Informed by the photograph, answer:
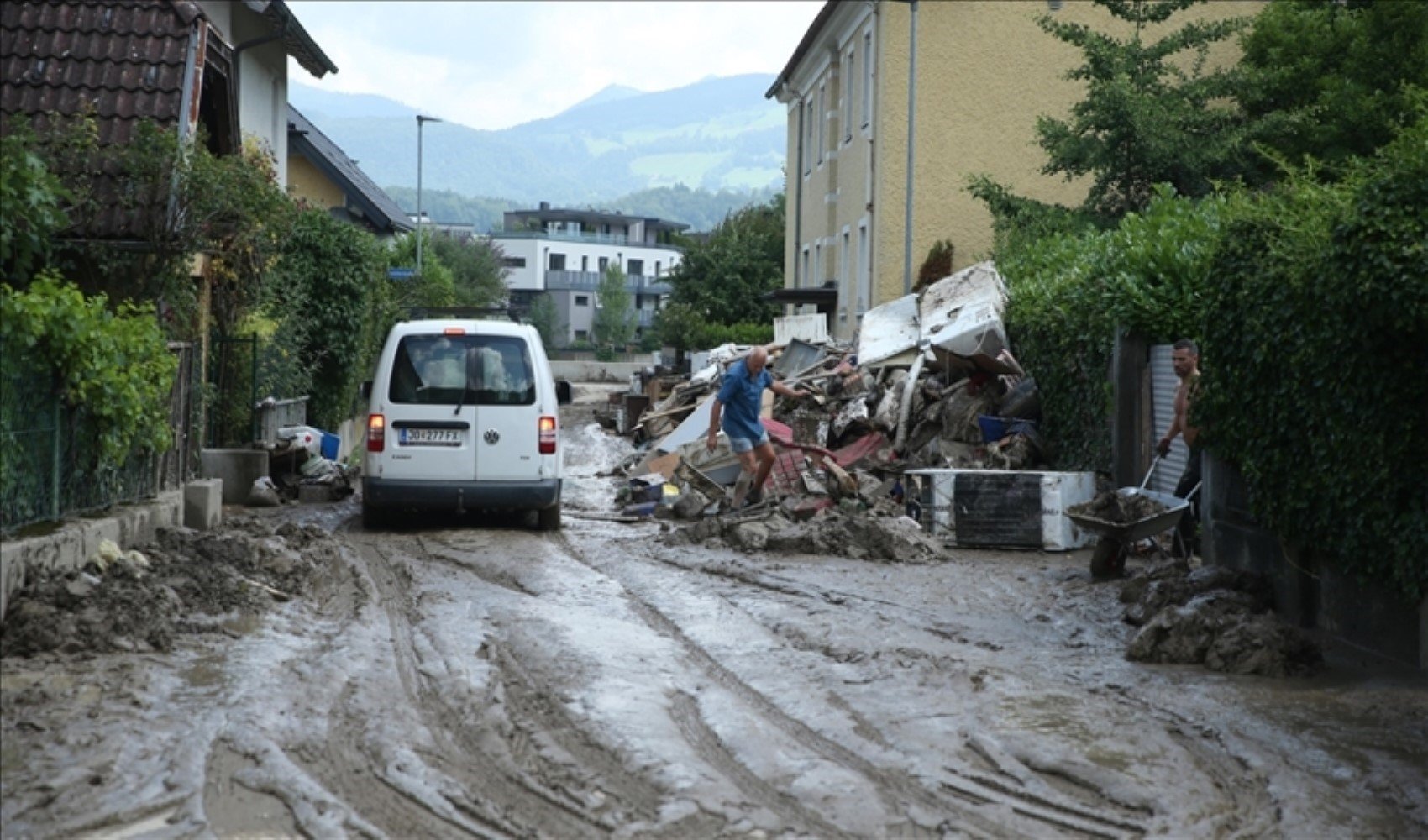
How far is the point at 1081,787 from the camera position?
6789 millimetres

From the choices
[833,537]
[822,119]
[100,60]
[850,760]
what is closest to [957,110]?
[822,119]

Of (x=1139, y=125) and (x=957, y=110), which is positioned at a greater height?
(x=957, y=110)

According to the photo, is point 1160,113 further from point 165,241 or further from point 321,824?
point 321,824

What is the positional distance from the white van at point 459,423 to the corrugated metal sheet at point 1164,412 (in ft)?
18.5

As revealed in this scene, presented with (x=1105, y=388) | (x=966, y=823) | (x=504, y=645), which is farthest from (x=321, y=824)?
(x=1105, y=388)

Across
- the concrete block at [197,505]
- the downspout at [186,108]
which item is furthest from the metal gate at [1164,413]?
the downspout at [186,108]

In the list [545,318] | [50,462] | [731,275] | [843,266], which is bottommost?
[50,462]

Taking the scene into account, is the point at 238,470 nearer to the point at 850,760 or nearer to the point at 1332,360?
the point at 1332,360

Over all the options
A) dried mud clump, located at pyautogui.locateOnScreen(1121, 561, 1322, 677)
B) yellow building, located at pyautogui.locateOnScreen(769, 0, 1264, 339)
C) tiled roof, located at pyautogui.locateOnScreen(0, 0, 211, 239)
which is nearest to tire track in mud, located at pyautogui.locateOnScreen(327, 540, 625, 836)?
dried mud clump, located at pyautogui.locateOnScreen(1121, 561, 1322, 677)

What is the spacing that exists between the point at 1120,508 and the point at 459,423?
6028 millimetres

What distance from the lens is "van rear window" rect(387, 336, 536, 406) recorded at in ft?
50.3

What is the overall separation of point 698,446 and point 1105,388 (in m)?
6.05

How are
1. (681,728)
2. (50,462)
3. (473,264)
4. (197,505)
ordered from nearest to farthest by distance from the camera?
(681,728) < (50,462) < (197,505) < (473,264)

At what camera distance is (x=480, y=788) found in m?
6.49
